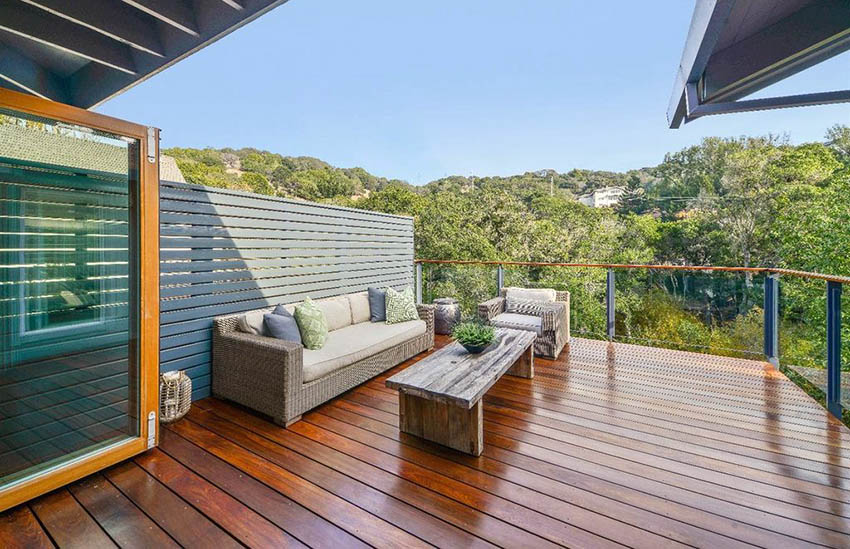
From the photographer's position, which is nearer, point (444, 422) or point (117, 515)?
point (117, 515)

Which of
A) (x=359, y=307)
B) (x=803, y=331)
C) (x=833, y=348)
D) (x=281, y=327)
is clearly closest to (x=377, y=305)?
(x=359, y=307)

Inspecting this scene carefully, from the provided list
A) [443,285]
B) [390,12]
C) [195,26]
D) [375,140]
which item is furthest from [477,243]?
[375,140]

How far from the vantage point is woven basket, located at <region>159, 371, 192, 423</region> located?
2664 mm

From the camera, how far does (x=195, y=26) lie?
8.26ft

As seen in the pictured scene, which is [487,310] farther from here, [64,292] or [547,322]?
[64,292]

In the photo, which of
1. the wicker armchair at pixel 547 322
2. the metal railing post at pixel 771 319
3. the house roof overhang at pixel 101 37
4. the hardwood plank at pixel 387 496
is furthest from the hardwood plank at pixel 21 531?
the metal railing post at pixel 771 319

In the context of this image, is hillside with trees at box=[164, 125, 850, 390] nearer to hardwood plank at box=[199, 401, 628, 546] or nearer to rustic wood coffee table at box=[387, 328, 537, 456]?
rustic wood coffee table at box=[387, 328, 537, 456]

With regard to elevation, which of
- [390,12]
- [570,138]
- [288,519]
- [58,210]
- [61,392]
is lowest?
[288,519]

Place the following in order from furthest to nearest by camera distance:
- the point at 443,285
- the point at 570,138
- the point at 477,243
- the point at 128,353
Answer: the point at 570,138
the point at 477,243
the point at 443,285
the point at 128,353

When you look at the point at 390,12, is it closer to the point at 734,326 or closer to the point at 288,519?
the point at 734,326

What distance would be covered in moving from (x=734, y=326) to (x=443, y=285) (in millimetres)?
3682

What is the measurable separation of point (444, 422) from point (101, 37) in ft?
11.7

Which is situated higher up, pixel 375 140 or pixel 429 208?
pixel 375 140

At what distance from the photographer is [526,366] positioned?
3639 millimetres
